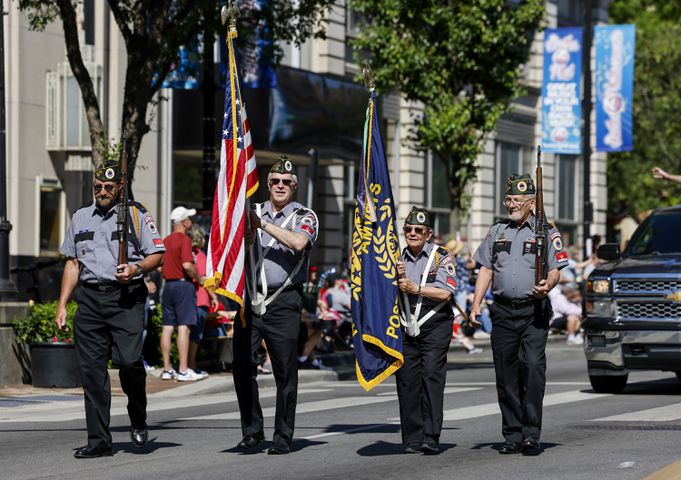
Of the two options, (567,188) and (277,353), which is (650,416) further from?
(567,188)

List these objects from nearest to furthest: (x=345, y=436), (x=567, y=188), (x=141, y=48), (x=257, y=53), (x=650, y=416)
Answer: (x=345, y=436) < (x=650, y=416) < (x=141, y=48) < (x=257, y=53) < (x=567, y=188)

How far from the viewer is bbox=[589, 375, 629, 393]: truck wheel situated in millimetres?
16062

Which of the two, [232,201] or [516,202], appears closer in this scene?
[232,201]

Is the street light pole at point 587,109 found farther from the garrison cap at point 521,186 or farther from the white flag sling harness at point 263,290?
the white flag sling harness at point 263,290

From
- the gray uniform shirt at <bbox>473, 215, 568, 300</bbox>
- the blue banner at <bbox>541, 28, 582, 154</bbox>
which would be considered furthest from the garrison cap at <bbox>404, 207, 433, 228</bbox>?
the blue banner at <bbox>541, 28, 582, 154</bbox>

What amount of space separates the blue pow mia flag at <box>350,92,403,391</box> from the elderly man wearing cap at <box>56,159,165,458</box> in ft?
4.77

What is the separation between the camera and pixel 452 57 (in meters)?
28.8

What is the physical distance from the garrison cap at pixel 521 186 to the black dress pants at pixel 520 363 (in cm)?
81

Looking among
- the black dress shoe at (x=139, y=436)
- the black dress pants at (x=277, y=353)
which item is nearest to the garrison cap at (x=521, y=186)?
the black dress pants at (x=277, y=353)

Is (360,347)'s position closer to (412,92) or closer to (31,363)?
(31,363)

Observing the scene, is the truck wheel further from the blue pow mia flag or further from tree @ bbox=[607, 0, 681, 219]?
tree @ bbox=[607, 0, 681, 219]

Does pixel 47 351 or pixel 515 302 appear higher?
pixel 515 302

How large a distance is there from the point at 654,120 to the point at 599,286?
121 feet

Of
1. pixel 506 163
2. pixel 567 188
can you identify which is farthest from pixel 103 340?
pixel 567 188
